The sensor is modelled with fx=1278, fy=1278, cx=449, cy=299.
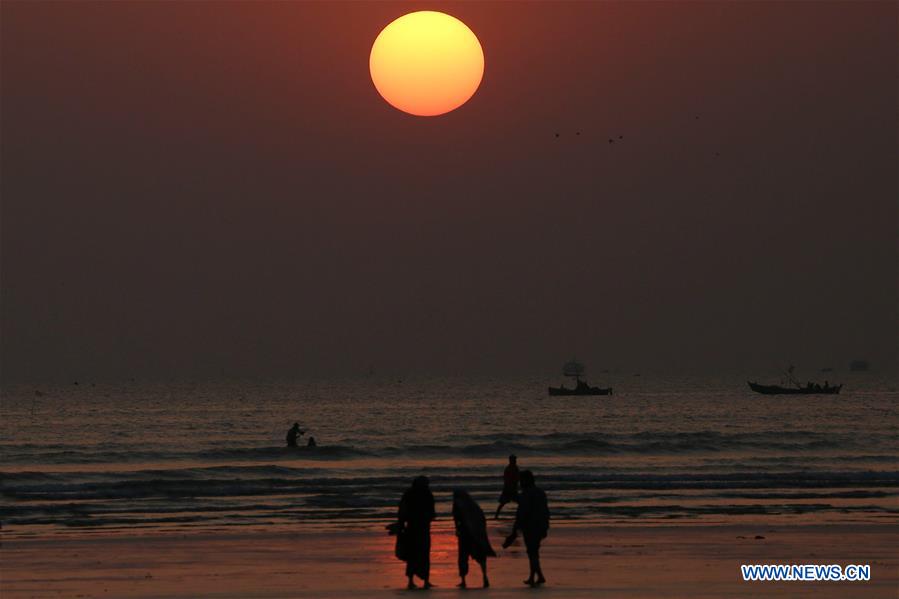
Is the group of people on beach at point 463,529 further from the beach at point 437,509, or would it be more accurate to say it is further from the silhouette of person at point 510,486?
the silhouette of person at point 510,486

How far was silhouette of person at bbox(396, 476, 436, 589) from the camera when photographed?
19047 millimetres

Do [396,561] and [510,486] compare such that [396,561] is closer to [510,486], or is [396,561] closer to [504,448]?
[510,486]

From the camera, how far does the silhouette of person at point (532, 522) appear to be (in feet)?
63.0

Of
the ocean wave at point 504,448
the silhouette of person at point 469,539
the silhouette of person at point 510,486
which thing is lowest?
the silhouette of person at point 469,539

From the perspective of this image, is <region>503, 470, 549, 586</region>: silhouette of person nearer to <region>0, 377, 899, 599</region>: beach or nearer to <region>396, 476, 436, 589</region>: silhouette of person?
<region>0, 377, 899, 599</region>: beach

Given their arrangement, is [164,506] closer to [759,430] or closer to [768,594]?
[768,594]

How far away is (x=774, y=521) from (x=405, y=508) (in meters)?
13.2

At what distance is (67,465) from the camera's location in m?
64.3

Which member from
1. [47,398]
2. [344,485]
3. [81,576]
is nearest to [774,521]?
[81,576]

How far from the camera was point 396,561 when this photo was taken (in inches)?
880

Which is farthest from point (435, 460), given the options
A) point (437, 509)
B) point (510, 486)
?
point (510, 486)

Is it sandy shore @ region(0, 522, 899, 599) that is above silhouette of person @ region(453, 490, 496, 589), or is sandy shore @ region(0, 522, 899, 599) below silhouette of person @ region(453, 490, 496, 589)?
below

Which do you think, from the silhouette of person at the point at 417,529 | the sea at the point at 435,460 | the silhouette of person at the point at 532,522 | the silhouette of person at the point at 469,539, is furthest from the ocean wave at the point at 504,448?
the silhouette of person at the point at 469,539

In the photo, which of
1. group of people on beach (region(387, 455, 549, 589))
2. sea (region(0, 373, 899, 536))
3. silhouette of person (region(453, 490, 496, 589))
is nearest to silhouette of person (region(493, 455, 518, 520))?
sea (region(0, 373, 899, 536))
